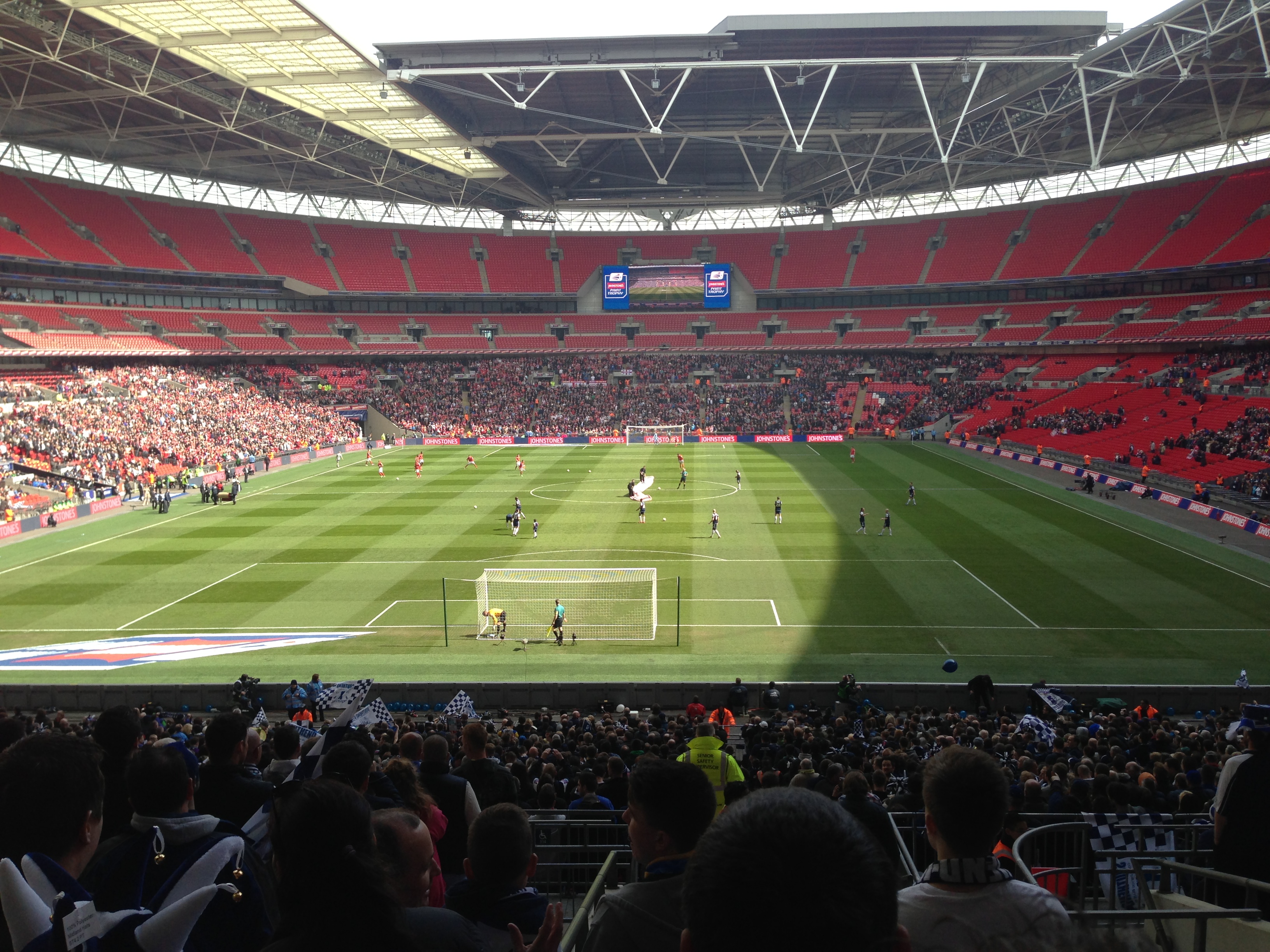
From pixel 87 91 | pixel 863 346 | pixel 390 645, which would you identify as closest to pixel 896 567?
pixel 390 645

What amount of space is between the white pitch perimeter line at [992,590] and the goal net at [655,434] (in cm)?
4690

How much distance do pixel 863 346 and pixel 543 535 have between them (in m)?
60.3

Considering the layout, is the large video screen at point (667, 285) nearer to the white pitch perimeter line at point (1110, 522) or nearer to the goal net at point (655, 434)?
the goal net at point (655, 434)

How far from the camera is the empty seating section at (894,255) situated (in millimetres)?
92375

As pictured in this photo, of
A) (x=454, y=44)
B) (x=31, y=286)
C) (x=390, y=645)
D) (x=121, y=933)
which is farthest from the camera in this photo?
(x=31, y=286)

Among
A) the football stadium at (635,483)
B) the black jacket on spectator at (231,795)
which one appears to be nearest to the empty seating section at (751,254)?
the football stadium at (635,483)

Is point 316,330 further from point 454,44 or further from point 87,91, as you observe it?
point 454,44

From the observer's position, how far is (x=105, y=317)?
73312 millimetres

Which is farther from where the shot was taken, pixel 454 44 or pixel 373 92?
pixel 373 92

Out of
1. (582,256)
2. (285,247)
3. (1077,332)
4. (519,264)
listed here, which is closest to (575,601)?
(1077,332)

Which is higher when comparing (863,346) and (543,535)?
(863,346)

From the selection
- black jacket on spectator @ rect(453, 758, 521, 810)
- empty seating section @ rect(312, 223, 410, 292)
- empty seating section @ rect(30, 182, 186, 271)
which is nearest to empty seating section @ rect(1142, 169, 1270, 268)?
empty seating section @ rect(312, 223, 410, 292)

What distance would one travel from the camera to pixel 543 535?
3806 centimetres

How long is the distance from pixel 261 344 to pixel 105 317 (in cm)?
1352
